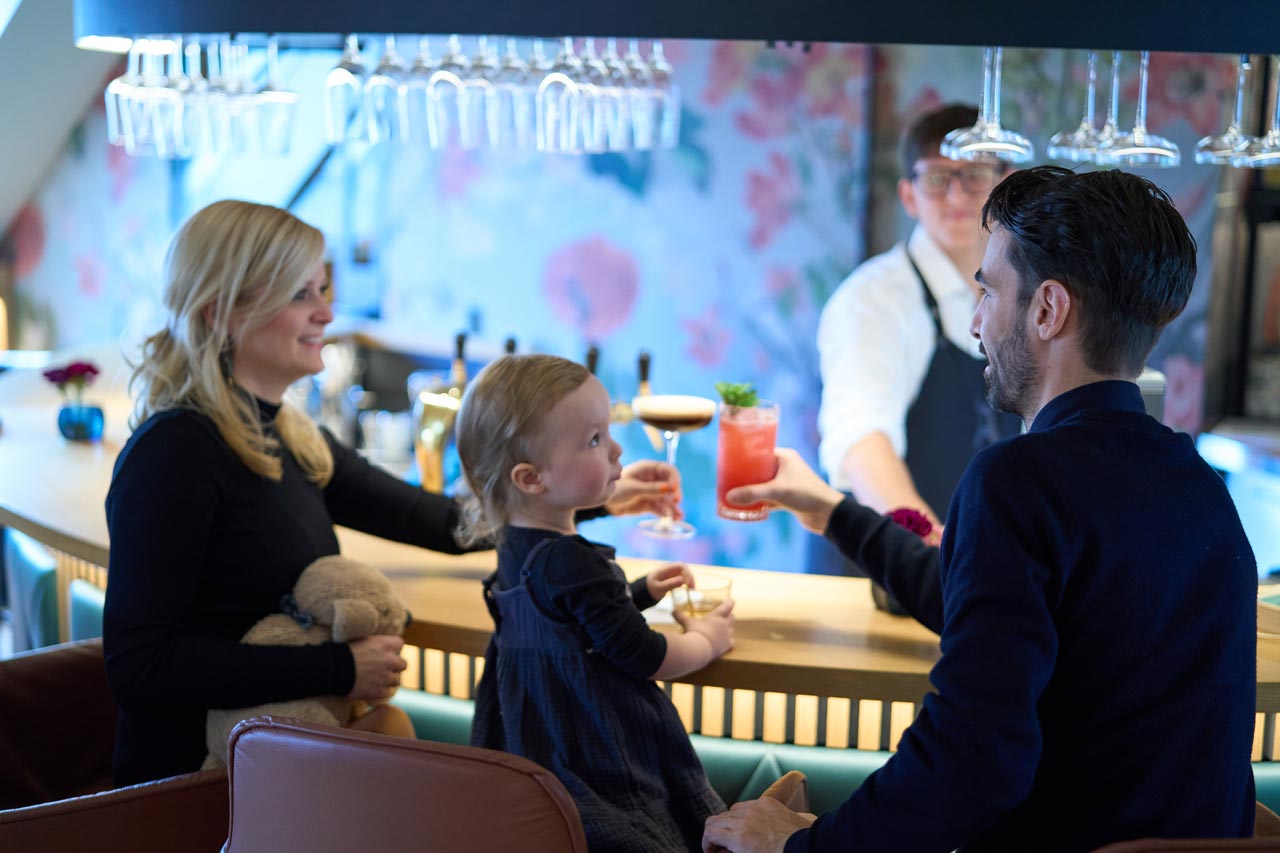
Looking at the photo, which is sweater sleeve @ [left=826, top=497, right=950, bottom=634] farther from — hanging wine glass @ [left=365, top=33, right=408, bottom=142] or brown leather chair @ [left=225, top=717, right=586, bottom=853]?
hanging wine glass @ [left=365, top=33, right=408, bottom=142]

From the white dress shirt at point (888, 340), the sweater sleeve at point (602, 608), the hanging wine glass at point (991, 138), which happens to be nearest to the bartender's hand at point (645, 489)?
the sweater sleeve at point (602, 608)


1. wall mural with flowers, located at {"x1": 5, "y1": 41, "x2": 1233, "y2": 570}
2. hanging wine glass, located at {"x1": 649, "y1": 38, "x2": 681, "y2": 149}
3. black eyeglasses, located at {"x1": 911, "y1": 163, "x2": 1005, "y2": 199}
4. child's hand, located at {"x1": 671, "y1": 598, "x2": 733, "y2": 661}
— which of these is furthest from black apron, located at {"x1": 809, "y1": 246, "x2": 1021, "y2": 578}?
child's hand, located at {"x1": 671, "y1": 598, "x2": 733, "y2": 661}

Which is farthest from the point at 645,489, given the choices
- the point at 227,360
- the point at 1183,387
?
the point at 1183,387

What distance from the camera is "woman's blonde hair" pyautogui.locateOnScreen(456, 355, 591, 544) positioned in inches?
75.9

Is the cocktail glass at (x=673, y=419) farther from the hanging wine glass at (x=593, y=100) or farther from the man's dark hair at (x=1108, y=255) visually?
the man's dark hair at (x=1108, y=255)

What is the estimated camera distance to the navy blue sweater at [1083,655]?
49.7 inches

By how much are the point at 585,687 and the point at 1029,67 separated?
3.53 m

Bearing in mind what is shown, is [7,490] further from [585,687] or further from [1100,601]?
[1100,601]

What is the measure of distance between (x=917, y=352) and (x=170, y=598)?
9.69 ft

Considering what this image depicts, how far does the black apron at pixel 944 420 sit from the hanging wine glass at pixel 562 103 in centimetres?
162

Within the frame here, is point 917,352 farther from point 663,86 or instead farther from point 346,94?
point 346,94

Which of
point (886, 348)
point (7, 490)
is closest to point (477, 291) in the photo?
point (886, 348)

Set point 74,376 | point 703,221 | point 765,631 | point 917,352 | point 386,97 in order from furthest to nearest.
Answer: point 703,221, point 917,352, point 74,376, point 386,97, point 765,631

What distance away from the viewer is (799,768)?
2.19m
